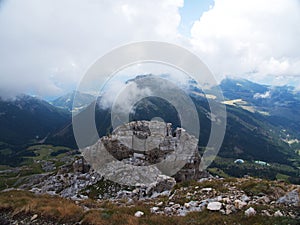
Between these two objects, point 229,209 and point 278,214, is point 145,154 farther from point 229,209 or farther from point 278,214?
point 278,214

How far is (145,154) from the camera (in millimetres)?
49094

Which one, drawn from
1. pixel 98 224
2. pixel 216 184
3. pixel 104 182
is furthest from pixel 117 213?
pixel 104 182

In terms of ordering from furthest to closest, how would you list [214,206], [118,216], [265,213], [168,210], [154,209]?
[154,209]
[168,210]
[118,216]
[214,206]
[265,213]

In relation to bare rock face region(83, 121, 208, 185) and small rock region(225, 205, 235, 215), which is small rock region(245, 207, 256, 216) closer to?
small rock region(225, 205, 235, 215)

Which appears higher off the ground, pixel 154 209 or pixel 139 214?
pixel 139 214

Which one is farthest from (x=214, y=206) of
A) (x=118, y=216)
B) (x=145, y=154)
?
(x=145, y=154)

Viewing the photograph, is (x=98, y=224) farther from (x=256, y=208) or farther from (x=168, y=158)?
(x=168, y=158)

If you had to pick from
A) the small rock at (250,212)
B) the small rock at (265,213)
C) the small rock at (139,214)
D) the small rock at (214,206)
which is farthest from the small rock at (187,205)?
the small rock at (265,213)

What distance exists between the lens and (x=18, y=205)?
22.4 m

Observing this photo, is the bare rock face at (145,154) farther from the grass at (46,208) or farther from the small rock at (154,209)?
the small rock at (154,209)

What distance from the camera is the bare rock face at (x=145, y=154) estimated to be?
1674 inches

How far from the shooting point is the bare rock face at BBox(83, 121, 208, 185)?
42.5 m

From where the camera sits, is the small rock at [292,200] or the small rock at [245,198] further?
the small rock at [245,198]

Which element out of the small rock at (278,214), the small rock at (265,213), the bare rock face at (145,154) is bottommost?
the bare rock face at (145,154)
